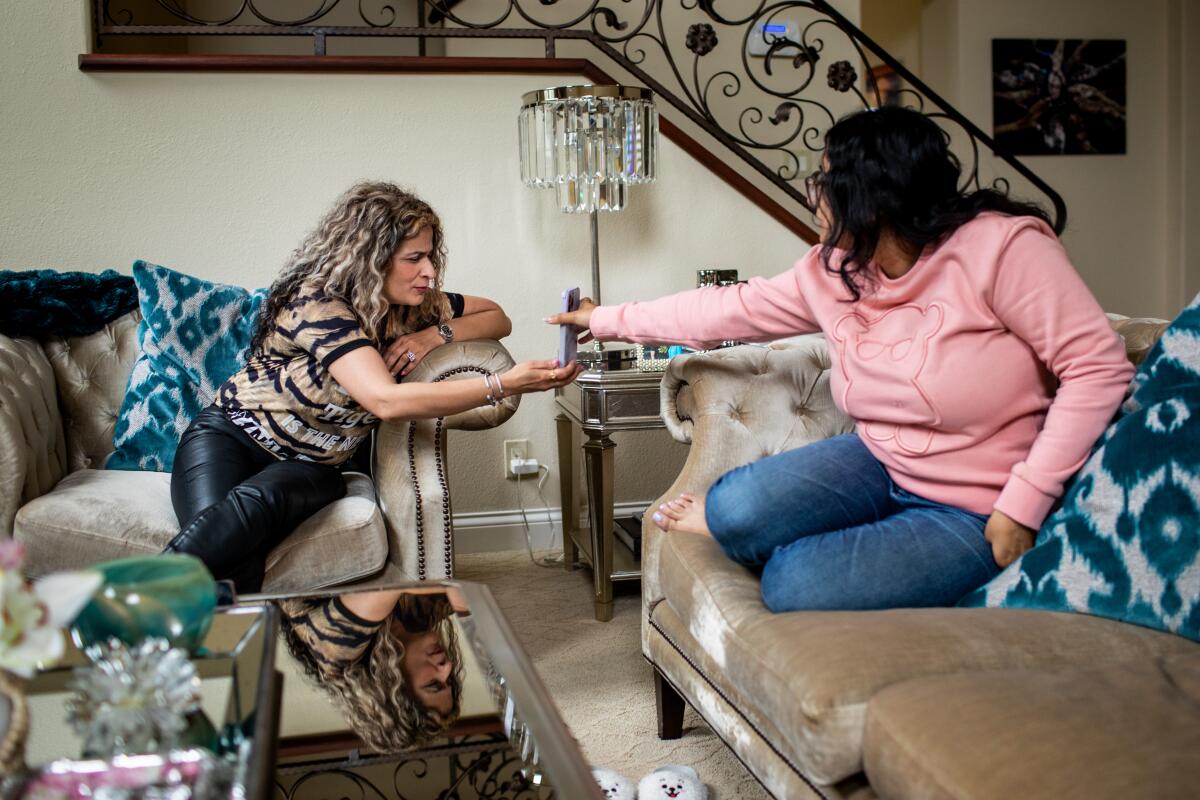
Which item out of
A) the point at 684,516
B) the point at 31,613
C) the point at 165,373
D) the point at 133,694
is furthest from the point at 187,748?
the point at 165,373

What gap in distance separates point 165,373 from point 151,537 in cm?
61

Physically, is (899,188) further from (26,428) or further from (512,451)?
(512,451)

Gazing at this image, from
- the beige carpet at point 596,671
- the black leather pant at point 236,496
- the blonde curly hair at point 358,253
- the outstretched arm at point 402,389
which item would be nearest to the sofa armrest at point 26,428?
the black leather pant at point 236,496

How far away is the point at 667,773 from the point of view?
5.99ft

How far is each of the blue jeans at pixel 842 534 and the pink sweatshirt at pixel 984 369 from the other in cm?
5

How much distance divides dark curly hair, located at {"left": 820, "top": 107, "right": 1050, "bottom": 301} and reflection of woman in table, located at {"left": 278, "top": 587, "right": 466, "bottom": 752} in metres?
0.86

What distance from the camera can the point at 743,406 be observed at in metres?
2.19

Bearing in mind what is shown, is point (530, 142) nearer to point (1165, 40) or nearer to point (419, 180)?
point (419, 180)

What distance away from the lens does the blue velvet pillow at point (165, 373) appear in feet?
8.63

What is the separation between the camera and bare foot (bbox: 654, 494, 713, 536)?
197 centimetres

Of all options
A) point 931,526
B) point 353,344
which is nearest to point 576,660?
point 353,344

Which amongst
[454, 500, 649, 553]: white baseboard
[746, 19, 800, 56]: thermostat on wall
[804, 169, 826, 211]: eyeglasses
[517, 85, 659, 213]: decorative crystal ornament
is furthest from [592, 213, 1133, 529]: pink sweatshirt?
[746, 19, 800, 56]: thermostat on wall

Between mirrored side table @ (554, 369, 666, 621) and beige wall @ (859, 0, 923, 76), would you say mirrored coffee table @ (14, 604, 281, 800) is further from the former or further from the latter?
beige wall @ (859, 0, 923, 76)

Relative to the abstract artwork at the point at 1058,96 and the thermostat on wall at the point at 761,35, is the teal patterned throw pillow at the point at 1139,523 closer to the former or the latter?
the thermostat on wall at the point at 761,35
